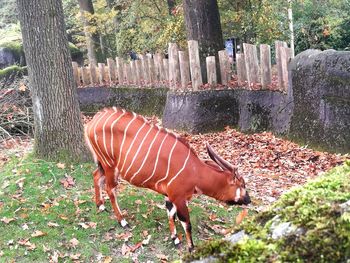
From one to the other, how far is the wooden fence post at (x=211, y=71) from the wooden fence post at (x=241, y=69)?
0.50 meters

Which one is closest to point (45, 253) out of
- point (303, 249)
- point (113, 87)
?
point (303, 249)

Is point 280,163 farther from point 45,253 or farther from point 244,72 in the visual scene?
point 45,253

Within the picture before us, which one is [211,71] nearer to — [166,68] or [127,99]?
[166,68]

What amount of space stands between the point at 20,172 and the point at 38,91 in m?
1.03

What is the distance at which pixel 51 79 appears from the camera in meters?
6.09

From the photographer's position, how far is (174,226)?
466 cm

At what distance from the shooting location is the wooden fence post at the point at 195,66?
384 inches

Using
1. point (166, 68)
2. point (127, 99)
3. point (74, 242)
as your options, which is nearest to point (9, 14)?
point (127, 99)

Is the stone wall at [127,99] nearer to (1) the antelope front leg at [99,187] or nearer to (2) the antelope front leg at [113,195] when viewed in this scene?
(1) the antelope front leg at [99,187]

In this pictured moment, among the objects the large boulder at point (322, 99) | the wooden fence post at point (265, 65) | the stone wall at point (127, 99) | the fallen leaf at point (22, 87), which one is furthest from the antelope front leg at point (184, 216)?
the stone wall at point (127, 99)

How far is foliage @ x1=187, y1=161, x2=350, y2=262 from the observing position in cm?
117

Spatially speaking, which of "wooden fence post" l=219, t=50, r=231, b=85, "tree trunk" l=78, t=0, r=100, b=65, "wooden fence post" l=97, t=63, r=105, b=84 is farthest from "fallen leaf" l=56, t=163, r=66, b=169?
"tree trunk" l=78, t=0, r=100, b=65

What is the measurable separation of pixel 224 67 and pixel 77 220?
5.63 metres

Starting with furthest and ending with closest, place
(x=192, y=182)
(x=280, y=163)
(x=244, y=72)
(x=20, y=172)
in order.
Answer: (x=244, y=72) < (x=280, y=163) < (x=20, y=172) < (x=192, y=182)
